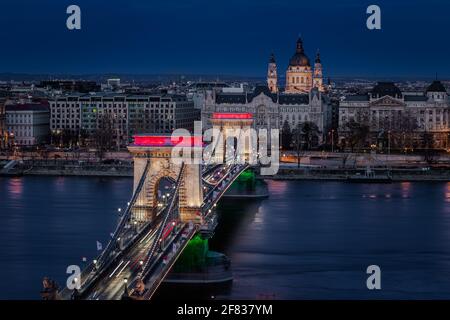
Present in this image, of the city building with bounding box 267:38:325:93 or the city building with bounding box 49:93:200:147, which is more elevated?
the city building with bounding box 267:38:325:93

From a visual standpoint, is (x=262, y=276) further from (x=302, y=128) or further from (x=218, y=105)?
(x=218, y=105)

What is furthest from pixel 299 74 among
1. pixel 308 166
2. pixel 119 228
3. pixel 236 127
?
pixel 119 228

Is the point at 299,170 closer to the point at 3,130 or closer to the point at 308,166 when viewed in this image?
the point at 308,166

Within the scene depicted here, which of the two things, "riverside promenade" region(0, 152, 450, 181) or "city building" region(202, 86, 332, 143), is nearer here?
"riverside promenade" region(0, 152, 450, 181)

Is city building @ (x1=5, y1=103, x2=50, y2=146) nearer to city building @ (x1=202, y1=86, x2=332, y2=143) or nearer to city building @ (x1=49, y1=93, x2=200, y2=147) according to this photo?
city building @ (x1=49, y1=93, x2=200, y2=147)

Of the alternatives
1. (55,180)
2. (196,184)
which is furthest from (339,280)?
(55,180)

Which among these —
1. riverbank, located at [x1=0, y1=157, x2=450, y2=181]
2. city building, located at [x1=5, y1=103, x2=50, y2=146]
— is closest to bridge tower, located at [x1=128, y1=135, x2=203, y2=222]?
riverbank, located at [x1=0, y1=157, x2=450, y2=181]

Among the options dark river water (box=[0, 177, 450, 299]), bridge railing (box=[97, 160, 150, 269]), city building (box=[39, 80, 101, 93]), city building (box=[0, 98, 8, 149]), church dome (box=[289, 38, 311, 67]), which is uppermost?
church dome (box=[289, 38, 311, 67])
